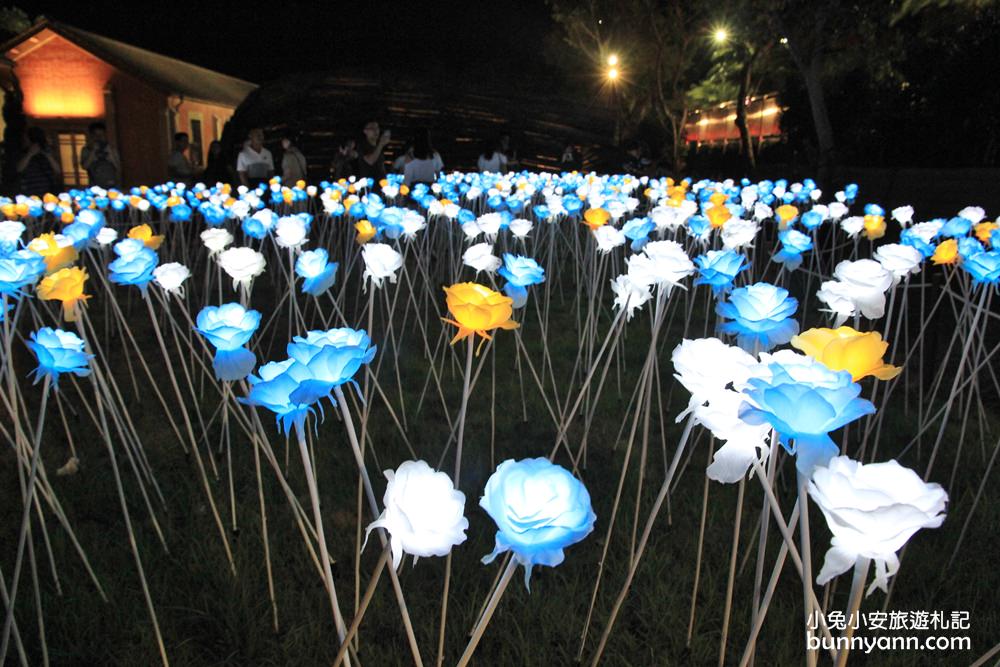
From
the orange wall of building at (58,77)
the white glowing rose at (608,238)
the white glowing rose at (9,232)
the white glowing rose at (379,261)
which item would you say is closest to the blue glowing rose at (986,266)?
the white glowing rose at (608,238)

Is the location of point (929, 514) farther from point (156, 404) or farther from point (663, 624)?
point (156, 404)

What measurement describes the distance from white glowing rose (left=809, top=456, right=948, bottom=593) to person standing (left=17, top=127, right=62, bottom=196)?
7.33 metres

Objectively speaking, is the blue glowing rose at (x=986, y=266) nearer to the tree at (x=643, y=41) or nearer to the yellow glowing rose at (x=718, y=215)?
the yellow glowing rose at (x=718, y=215)

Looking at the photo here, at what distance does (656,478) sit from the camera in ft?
7.54

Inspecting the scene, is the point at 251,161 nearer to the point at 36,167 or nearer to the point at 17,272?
the point at 36,167

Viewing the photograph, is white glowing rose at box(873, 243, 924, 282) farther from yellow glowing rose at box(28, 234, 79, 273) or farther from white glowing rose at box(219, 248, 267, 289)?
yellow glowing rose at box(28, 234, 79, 273)

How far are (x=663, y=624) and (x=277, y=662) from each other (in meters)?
0.90

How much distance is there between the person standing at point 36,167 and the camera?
614cm

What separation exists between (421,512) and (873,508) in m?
0.46

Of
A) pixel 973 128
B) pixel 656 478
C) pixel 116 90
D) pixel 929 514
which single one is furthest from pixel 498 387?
pixel 116 90

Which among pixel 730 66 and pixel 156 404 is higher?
pixel 730 66

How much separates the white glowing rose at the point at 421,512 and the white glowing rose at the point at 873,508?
373 millimetres

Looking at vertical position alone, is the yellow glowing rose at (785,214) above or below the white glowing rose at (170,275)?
above

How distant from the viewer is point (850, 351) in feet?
2.82
